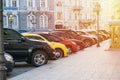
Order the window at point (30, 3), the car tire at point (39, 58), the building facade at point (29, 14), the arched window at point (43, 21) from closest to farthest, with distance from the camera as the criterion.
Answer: the car tire at point (39, 58) < the building facade at point (29, 14) < the window at point (30, 3) < the arched window at point (43, 21)

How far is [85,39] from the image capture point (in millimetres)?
37938

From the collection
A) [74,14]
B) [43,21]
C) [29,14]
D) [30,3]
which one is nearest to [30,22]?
[29,14]

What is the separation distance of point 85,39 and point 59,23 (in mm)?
38240

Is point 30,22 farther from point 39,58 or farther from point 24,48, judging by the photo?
point 24,48

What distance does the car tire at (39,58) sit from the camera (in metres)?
19.1

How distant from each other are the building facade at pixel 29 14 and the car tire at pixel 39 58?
4698 centimetres

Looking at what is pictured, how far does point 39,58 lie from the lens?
1931cm

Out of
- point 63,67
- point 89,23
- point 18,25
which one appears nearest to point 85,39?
point 63,67

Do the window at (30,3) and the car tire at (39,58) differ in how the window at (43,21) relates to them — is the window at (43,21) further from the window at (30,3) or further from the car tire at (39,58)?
the car tire at (39,58)

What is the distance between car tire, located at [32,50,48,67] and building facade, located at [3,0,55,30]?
1850 inches

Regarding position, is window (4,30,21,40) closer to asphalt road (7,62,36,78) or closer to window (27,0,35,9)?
asphalt road (7,62,36,78)

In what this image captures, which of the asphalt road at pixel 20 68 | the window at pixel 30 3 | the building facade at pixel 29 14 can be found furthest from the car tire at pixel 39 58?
the window at pixel 30 3

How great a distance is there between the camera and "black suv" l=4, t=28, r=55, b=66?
18547mm

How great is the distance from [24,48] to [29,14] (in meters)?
50.2
